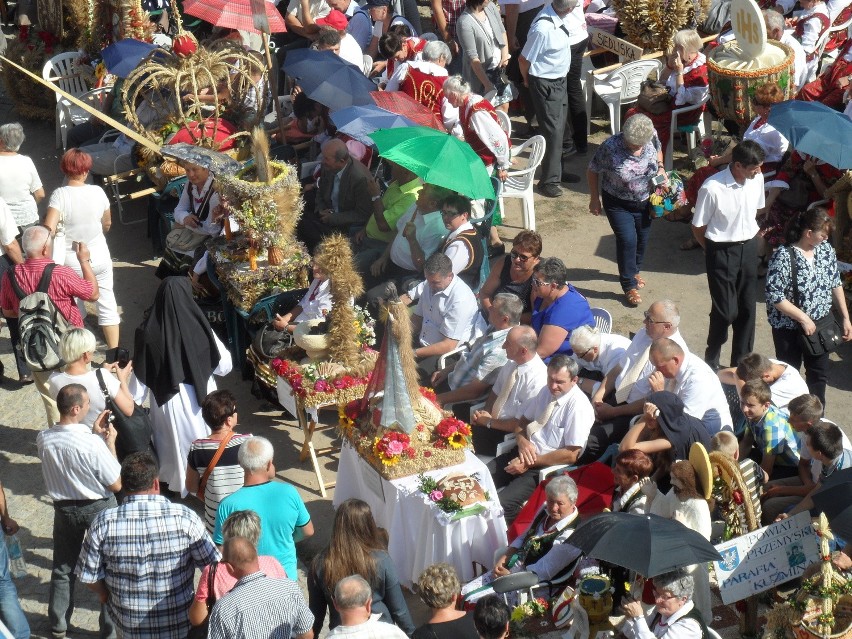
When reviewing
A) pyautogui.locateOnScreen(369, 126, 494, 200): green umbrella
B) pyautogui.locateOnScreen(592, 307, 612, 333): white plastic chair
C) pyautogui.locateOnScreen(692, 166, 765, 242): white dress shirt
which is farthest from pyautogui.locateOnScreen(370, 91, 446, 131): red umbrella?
pyautogui.locateOnScreen(692, 166, 765, 242): white dress shirt

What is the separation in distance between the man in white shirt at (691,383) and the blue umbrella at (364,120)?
3460 mm

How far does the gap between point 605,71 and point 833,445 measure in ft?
22.4

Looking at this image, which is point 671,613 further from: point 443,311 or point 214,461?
point 443,311

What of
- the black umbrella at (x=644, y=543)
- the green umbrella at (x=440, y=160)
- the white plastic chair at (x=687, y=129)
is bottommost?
the white plastic chair at (x=687, y=129)

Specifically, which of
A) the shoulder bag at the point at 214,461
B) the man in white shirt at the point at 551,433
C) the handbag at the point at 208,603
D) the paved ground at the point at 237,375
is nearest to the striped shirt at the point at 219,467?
the shoulder bag at the point at 214,461

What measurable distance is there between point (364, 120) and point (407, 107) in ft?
2.37

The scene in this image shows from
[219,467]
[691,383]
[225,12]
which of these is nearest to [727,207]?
[691,383]

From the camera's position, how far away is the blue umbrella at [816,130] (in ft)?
28.0

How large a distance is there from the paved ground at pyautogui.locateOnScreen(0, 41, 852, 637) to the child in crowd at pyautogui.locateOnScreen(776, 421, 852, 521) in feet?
2.36

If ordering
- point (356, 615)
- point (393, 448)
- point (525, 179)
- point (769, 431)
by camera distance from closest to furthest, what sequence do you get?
point (356, 615)
point (393, 448)
point (769, 431)
point (525, 179)

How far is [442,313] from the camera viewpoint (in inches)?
332

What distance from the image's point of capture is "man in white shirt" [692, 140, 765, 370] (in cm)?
861

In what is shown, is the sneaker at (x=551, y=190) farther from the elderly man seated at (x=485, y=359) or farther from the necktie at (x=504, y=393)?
the necktie at (x=504, y=393)

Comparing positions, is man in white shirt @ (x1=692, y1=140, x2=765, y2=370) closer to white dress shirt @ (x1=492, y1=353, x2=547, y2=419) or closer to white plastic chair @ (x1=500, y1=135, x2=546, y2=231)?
white dress shirt @ (x1=492, y1=353, x2=547, y2=419)
